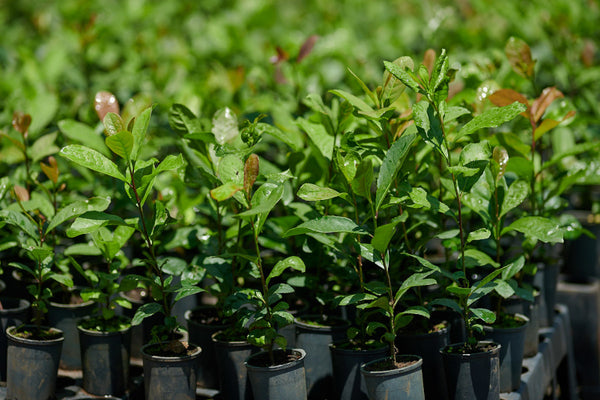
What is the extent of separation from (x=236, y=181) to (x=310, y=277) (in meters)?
0.51

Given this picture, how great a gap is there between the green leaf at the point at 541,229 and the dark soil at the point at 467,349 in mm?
326

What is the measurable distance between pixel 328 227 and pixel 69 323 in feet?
3.21

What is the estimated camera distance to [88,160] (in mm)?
1612

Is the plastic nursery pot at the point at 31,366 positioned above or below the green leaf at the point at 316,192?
below

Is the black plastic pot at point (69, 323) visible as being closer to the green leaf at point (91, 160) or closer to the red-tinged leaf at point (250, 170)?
the green leaf at point (91, 160)

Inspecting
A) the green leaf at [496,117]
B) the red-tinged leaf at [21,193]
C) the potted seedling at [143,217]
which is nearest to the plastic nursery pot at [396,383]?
the potted seedling at [143,217]

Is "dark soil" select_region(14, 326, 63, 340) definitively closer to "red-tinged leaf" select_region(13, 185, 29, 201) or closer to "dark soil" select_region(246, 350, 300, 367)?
"red-tinged leaf" select_region(13, 185, 29, 201)

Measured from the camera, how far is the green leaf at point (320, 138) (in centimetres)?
196

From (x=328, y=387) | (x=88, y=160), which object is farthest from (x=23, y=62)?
(x=328, y=387)

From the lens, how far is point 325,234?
188 cm

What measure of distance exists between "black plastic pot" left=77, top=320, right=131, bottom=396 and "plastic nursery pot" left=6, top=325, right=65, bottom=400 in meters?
0.09

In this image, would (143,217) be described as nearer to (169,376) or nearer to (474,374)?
(169,376)

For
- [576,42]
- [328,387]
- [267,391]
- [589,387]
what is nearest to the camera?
[267,391]

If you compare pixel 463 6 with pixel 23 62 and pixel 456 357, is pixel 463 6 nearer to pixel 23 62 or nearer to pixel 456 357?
pixel 23 62
